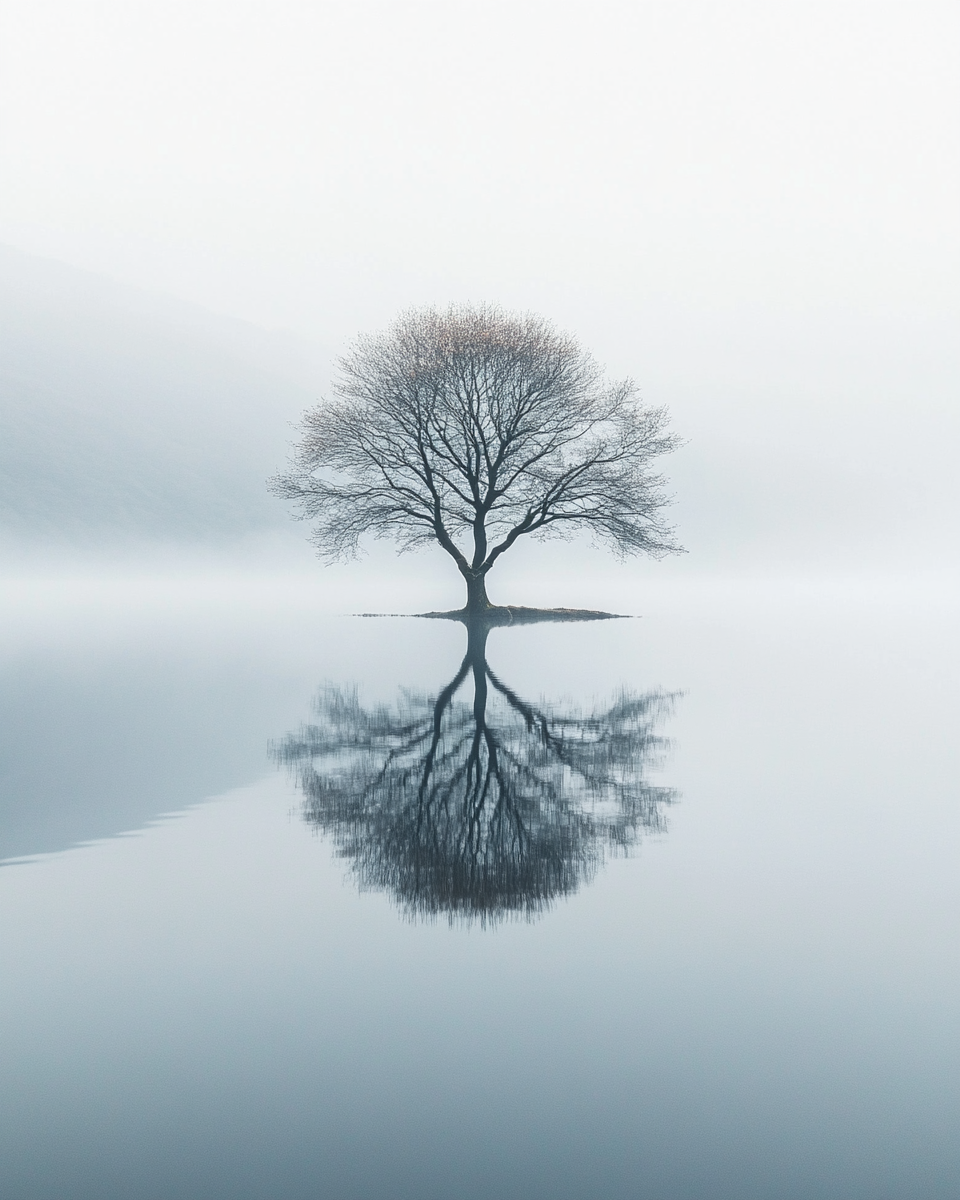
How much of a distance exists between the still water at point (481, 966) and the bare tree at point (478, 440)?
3525 cm

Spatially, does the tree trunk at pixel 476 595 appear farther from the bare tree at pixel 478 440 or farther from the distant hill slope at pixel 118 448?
the distant hill slope at pixel 118 448

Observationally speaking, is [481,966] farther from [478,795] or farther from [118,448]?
[118,448]

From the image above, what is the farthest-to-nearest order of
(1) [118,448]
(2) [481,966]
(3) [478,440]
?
(1) [118,448] < (3) [478,440] < (2) [481,966]

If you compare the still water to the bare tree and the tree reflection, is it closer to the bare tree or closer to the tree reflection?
the tree reflection

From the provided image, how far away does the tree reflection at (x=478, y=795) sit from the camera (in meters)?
7.68

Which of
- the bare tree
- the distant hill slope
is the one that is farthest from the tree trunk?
the distant hill slope

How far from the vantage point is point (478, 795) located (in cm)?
1067

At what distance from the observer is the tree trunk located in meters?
54.4

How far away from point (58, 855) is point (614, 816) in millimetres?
4651

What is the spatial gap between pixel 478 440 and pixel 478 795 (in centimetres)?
4079

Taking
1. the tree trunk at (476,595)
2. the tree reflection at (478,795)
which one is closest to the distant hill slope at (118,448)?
the tree trunk at (476,595)

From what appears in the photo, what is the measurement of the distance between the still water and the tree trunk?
3942 centimetres

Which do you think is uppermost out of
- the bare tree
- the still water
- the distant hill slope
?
the distant hill slope

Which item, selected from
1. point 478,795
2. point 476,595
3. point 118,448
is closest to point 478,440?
point 476,595
